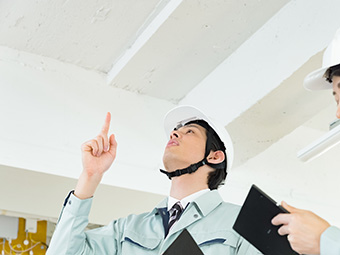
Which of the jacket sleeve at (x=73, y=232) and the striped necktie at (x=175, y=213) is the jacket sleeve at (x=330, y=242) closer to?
the striped necktie at (x=175, y=213)

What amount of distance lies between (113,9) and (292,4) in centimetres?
107

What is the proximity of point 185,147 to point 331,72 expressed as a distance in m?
0.75

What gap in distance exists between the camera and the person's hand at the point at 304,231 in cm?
199

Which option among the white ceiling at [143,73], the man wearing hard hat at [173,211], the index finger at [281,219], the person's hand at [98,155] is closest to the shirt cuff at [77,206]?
the man wearing hard hat at [173,211]

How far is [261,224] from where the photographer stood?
2.14 meters

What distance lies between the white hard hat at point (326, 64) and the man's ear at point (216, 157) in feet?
1.68

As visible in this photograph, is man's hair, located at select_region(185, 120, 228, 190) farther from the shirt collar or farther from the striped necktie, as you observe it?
the striped necktie

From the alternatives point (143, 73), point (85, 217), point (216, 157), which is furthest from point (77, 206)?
point (143, 73)

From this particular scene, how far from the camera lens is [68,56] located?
4.39 m

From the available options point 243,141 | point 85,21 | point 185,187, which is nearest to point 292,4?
A: point 243,141

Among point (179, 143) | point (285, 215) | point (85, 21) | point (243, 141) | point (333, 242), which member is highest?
point (85, 21)

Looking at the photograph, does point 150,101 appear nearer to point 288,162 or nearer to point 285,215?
point 288,162

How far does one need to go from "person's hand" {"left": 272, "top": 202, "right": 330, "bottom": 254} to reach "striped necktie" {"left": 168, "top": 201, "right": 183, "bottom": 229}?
29.7 inches

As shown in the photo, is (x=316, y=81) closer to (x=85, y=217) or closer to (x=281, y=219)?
(x=281, y=219)
